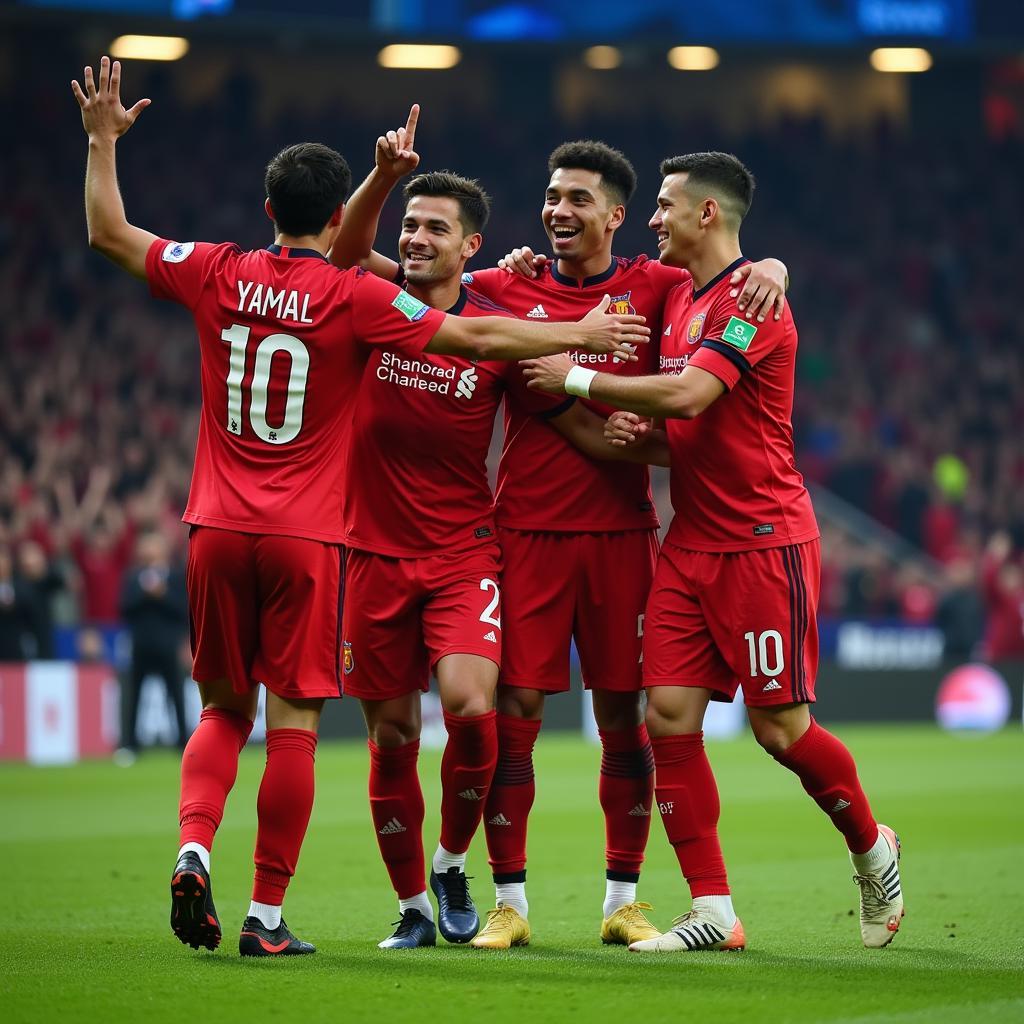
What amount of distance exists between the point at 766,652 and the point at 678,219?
5.11 feet

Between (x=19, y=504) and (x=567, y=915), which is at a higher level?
(x=19, y=504)

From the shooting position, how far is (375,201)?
20.1ft

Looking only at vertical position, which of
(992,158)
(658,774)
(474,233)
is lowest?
(658,774)

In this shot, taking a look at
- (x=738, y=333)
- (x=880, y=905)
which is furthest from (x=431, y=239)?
(x=880, y=905)

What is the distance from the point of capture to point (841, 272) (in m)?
27.4

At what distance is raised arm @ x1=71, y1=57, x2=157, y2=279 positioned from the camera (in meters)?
5.44

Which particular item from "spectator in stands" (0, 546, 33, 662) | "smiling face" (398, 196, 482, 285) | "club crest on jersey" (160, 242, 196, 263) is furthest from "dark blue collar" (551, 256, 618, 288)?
"spectator in stands" (0, 546, 33, 662)

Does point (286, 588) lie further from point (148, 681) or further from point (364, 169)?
point (364, 169)

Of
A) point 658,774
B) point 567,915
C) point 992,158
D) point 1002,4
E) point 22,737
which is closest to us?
point 658,774

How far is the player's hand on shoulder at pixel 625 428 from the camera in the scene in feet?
19.5

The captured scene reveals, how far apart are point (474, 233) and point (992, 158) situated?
24715 millimetres

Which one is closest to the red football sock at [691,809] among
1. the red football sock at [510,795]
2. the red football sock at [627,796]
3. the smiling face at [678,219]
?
the red football sock at [627,796]

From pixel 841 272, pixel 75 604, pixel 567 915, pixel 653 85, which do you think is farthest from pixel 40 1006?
pixel 653 85

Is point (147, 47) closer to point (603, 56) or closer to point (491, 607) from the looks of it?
point (603, 56)
